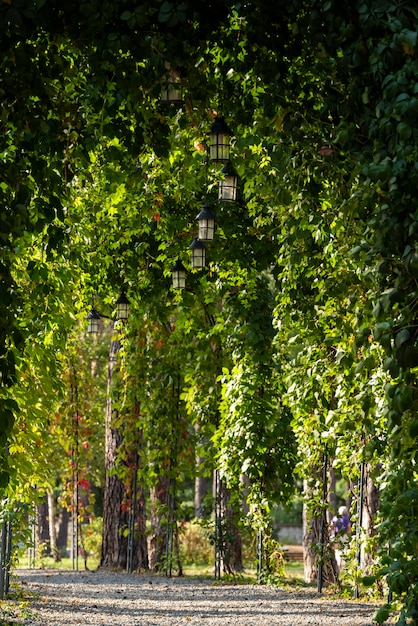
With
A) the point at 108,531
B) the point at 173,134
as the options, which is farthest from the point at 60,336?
the point at 108,531

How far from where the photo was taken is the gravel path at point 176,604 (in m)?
8.18

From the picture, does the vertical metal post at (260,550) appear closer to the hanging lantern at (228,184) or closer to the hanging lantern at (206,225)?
the hanging lantern at (206,225)

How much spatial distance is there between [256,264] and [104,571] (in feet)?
19.8

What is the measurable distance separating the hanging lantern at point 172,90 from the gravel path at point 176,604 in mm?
4422

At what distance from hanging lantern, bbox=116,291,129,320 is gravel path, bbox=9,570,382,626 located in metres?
2.88

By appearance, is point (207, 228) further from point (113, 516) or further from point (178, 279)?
point (113, 516)

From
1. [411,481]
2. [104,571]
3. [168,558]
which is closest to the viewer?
[411,481]

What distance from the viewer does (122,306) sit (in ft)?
35.0

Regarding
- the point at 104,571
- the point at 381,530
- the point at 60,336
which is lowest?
the point at 104,571

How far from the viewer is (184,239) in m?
9.82

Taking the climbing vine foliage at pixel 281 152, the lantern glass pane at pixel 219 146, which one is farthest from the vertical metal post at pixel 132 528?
the lantern glass pane at pixel 219 146

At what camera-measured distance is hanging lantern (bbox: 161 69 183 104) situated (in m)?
4.93

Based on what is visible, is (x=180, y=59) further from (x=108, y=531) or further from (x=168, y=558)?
(x=108, y=531)

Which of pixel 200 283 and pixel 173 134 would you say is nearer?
pixel 173 134
